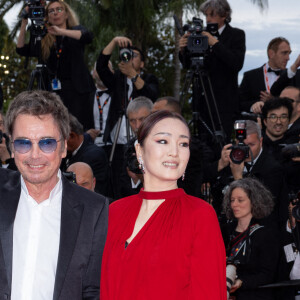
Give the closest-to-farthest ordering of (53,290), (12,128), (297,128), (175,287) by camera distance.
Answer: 1. (175,287)
2. (53,290)
3. (12,128)
4. (297,128)

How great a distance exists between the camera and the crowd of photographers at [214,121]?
15.7 feet

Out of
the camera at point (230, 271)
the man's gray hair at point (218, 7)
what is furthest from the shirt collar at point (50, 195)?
the man's gray hair at point (218, 7)

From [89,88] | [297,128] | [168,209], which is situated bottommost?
[168,209]

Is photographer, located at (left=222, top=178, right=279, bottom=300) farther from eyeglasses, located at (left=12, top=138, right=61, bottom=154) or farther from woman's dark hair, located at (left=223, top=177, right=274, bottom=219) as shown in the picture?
eyeglasses, located at (left=12, top=138, right=61, bottom=154)

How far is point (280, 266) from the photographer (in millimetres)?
4918

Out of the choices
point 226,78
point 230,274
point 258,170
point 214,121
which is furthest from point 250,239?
point 226,78

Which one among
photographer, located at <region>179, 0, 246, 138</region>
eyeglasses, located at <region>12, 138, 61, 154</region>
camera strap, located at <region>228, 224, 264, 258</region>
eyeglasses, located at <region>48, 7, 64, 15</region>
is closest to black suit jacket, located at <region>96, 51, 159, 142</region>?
photographer, located at <region>179, 0, 246, 138</region>

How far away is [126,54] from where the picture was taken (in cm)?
619

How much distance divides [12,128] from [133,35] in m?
16.7

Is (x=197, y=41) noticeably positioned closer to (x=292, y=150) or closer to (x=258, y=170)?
(x=258, y=170)

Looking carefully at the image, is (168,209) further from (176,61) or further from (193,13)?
(176,61)

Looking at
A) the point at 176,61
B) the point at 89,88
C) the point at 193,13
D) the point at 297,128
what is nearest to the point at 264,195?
the point at 297,128

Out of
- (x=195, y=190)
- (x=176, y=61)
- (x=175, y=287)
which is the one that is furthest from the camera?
(x=176, y=61)

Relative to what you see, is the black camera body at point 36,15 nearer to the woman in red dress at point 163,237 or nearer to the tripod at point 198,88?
the tripod at point 198,88
